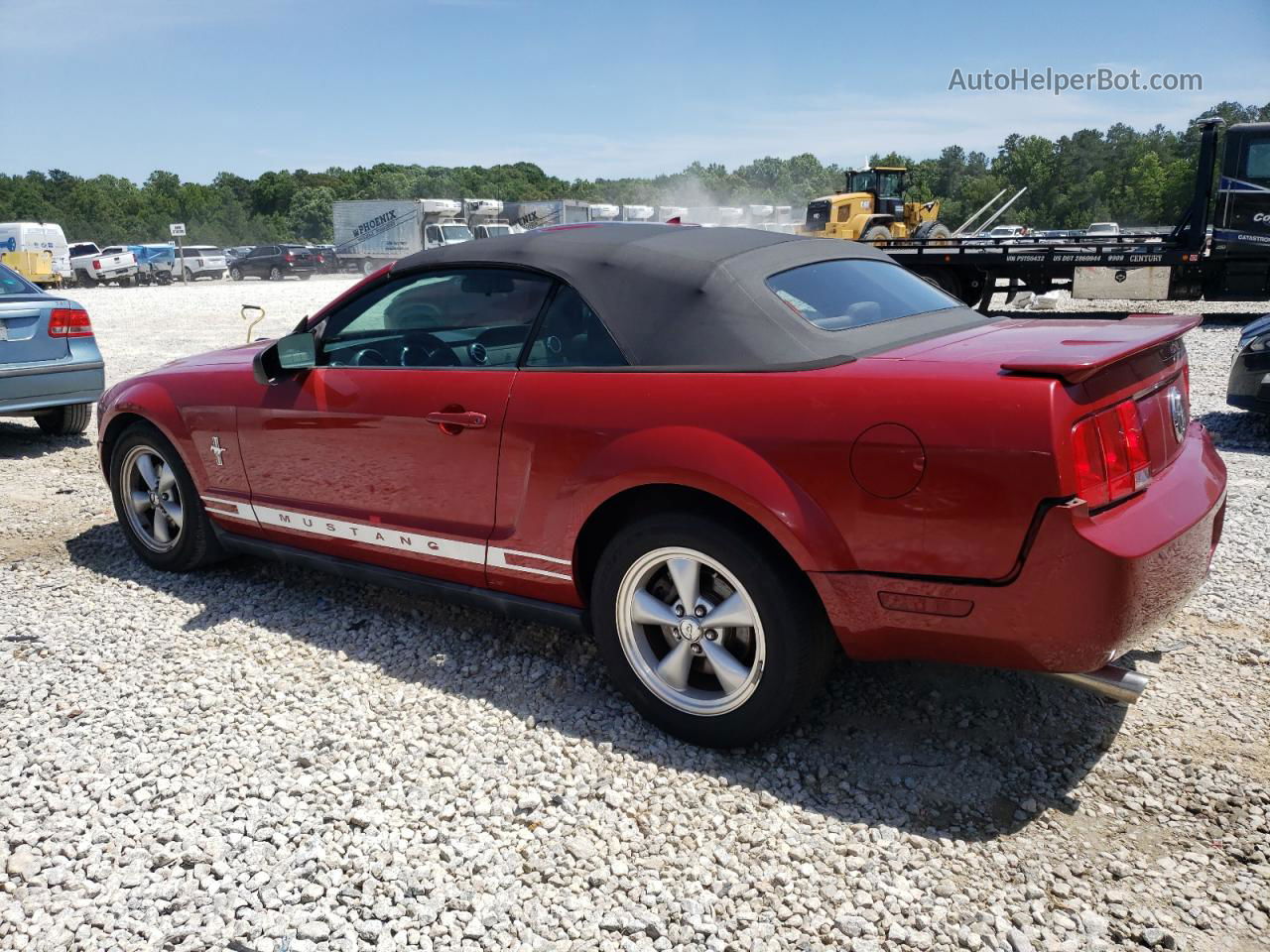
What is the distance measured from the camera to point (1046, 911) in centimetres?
227

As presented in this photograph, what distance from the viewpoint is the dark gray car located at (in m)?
7.34

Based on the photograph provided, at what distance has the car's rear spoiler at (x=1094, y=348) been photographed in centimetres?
238

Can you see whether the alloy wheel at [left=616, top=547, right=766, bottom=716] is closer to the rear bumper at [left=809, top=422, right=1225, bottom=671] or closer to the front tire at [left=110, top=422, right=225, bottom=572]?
the rear bumper at [left=809, top=422, right=1225, bottom=671]

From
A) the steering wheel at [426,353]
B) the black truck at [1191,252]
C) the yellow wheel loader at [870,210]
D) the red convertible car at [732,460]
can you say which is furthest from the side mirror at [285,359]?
the yellow wheel loader at [870,210]

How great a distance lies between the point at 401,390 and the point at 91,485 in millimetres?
4249

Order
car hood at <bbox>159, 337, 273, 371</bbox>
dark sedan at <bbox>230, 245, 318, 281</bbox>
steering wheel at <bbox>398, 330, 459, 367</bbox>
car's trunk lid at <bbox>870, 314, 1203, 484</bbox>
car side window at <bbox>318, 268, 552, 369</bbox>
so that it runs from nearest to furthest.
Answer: car's trunk lid at <bbox>870, 314, 1203, 484</bbox> < car side window at <bbox>318, 268, 552, 369</bbox> < steering wheel at <bbox>398, 330, 459, 367</bbox> < car hood at <bbox>159, 337, 273, 371</bbox> < dark sedan at <bbox>230, 245, 318, 281</bbox>

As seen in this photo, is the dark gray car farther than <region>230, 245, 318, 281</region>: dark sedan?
No

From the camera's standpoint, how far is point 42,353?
754 centimetres

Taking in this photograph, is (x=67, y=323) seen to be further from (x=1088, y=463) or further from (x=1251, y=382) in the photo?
(x=1251, y=382)

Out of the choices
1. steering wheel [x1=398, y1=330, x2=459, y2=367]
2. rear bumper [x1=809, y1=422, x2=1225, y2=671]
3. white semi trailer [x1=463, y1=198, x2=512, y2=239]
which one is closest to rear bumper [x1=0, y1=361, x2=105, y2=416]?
steering wheel [x1=398, y1=330, x2=459, y2=367]

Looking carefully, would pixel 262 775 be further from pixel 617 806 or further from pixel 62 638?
pixel 62 638

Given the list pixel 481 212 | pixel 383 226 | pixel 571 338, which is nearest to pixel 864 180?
pixel 481 212

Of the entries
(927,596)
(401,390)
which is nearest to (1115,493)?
(927,596)

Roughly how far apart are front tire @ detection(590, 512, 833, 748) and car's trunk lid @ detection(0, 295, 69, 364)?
20.9ft
